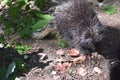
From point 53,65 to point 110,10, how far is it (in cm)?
162

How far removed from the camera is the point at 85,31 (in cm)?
495

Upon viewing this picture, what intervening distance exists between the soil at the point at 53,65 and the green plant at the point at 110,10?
1084mm

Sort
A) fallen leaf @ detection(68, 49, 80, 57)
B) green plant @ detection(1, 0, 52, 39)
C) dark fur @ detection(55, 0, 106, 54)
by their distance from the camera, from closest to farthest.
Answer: dark fur @ detection(55, 0, 106, 54), fallen leaf @ detection(68, 49, 80, 57), green plant @ detection(1, 0, 52, 39)

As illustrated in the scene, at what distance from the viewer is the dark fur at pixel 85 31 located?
16.2 ft

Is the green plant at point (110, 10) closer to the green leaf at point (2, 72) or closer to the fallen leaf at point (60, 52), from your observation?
the fallen leaf at point (60, 52)

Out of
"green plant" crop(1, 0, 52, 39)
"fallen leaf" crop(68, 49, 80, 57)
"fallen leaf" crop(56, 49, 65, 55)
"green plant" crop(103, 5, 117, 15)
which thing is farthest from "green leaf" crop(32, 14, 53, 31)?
"green plant" crop(103, 5, 117, 15)

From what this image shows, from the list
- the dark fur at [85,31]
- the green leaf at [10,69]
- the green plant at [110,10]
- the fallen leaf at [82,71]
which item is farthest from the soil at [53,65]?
the green plant at [110,10]

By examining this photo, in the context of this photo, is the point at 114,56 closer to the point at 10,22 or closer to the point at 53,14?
the point at 53,14

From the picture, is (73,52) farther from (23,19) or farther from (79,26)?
(23,19)

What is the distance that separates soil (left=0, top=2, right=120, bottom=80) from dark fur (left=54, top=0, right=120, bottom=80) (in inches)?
6.0

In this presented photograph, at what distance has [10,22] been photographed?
5805mm

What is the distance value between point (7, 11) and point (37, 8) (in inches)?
20.6

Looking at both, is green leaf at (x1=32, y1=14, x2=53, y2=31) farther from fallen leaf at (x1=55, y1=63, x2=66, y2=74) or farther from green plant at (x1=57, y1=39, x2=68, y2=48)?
fallen leaf at (x1=55, y1=63, x2=66, y2=74)

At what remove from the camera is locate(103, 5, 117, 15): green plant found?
19.4 ft
